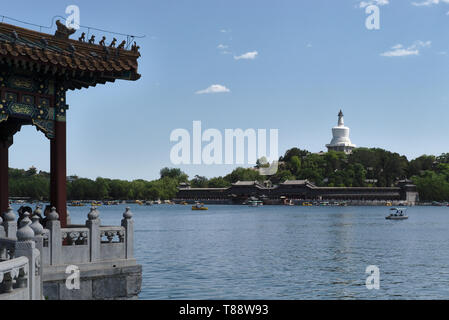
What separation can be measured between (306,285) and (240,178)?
169567 millimetres

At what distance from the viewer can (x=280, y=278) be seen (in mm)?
31859

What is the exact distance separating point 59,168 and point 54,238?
2.41 m

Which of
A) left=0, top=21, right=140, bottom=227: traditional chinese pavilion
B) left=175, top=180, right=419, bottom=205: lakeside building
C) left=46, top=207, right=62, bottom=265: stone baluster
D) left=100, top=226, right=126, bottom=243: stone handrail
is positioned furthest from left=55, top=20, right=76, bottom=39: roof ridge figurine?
left=175, top=180, right=419, bottom=205: lakeside building

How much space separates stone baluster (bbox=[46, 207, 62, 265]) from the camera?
13523 mm

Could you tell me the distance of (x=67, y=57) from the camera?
1484 centimetres

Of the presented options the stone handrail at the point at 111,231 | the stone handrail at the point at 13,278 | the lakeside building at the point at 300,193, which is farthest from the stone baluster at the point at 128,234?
the lakeside building at the point at 300,193

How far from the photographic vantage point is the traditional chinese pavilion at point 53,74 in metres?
14.4

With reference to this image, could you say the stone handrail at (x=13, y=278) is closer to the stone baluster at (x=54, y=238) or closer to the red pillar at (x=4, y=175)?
the stone baluster at (x=54, y=238)

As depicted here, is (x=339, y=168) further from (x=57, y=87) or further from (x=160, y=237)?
(x=57, y=87)

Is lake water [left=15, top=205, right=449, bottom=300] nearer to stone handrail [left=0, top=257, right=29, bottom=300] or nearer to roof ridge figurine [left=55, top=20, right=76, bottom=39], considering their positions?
roof ridge figurine [left=55, top=20, right=76, bottom=39]

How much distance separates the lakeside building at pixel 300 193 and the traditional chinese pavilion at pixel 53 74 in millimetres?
159919

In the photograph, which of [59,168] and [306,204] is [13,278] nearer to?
[59,168]
